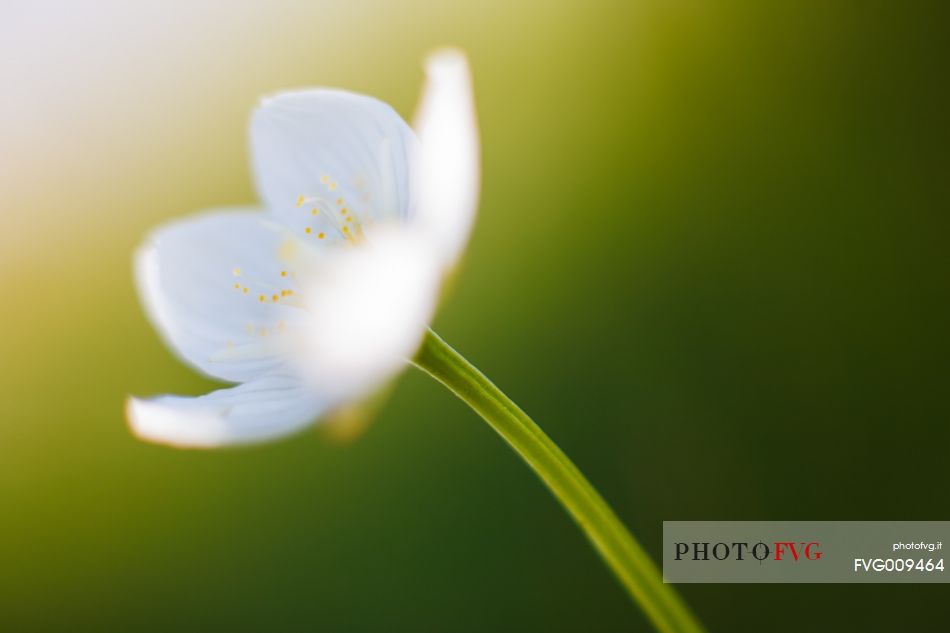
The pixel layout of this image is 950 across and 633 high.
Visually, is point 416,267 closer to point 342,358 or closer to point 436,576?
point 342,358

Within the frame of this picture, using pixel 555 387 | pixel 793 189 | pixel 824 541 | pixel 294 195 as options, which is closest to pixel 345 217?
pixel 294 195

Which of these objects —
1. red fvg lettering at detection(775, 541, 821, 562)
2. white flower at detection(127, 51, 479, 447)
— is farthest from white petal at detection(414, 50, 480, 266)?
red fvg lettering at detection(775, 541, 821, 562)

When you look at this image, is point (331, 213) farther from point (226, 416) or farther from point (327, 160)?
point (226, 416)

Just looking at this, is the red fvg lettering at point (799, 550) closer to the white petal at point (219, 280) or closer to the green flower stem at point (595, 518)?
the green flower stem at point (595, 518)

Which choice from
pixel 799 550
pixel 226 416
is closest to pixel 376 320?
pixel 226 416

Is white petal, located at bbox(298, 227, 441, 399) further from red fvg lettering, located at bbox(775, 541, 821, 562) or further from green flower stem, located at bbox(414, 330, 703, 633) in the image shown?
red fvg lettering, located at bbox(775, 541, 821, 562)

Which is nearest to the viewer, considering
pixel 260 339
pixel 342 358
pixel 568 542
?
pixel 342 358
